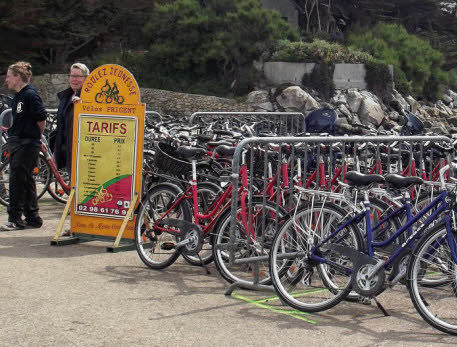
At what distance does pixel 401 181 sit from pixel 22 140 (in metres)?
4.85

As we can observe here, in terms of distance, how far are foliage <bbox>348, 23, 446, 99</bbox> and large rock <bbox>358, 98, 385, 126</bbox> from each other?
3.69 m

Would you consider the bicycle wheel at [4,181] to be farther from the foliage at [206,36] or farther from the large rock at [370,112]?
the large rock at [370,112]

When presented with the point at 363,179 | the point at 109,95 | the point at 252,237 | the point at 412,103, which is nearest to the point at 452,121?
the point at 412,103

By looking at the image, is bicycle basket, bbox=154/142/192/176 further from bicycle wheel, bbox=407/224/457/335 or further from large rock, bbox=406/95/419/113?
large rock, bbox=406/95/419/113

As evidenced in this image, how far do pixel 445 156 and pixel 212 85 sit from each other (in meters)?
30.2

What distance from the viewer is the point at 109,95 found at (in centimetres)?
866

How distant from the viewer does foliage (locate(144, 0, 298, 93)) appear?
37062mm

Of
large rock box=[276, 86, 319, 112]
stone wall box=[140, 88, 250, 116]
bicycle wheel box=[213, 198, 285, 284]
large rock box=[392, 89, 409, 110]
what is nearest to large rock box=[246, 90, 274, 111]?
stone wall box=[140, 88, 250, 116]

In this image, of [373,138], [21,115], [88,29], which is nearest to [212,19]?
[88,29]

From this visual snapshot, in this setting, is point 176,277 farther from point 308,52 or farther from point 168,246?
point 308,52

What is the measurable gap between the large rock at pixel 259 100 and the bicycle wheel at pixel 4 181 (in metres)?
25.7

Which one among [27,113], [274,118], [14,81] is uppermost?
[14,81]

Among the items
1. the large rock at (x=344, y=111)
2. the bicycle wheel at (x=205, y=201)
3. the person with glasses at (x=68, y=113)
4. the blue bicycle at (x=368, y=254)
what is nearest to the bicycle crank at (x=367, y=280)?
the blue bicycle at (x=368, y=254)

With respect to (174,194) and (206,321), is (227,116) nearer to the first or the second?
(174,194)
